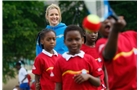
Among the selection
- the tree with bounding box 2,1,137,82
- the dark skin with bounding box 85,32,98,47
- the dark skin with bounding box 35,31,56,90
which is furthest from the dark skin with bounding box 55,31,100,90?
the tree with bounding box 2,1,137,82

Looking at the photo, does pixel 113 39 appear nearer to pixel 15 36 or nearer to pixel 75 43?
pixel 75 43

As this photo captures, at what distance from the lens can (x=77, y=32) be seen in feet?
15.8

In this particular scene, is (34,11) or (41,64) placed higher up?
(34,11)

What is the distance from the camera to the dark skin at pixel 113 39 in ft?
11.1

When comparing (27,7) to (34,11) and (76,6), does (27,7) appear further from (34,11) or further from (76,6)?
(76,6)

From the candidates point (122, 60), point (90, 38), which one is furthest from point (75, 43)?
point (90, 38)

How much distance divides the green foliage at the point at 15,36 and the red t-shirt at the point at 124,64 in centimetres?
1606

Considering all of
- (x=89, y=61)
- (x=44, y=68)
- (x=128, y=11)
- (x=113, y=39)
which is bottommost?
(x=44, y=68)

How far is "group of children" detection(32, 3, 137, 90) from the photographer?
12.9 ft

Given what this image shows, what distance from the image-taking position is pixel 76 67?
4.71m

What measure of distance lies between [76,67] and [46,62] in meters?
1.37

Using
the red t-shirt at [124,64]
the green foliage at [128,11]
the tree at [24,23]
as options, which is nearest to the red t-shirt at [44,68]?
the red t-shirt at [124,64]

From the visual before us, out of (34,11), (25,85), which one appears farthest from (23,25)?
(25,85)

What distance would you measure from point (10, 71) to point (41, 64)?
15465 millimetres
